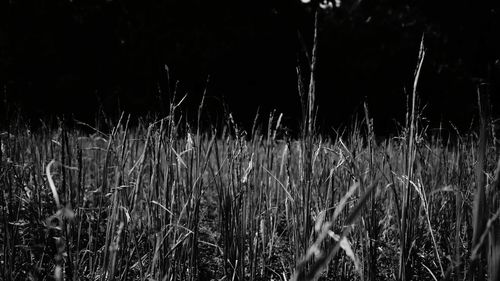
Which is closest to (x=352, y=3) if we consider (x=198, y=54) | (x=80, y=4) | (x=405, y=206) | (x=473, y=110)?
(x=473, y=110)

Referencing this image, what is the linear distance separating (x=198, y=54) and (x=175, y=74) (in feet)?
1.64

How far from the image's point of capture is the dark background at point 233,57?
617 centimetres

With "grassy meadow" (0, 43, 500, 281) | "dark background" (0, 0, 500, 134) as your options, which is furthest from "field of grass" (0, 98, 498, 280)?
"dark background" (0, 0, 500, 134)

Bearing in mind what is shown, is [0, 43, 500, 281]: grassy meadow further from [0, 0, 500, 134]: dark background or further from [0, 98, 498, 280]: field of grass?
[0, 0, 500, 134]: dark background

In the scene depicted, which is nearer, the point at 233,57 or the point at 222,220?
the point at 222,220

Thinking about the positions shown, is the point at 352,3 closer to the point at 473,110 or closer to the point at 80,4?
the point at 473,110

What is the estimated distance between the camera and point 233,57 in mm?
6824

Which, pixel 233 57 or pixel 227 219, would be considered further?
pixel 233 57

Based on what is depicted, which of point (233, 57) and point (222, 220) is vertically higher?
point (233, 57)

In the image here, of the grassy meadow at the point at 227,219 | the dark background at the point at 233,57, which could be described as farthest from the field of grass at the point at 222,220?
the dark background at the point at 233,57

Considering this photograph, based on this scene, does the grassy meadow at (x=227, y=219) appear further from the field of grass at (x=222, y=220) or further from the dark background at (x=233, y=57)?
the dark background at (x=233, y=57)

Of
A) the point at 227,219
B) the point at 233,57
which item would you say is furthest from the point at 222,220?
the point at 233,57

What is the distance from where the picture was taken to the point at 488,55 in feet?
25.3

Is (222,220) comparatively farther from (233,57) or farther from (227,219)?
(233,57)
